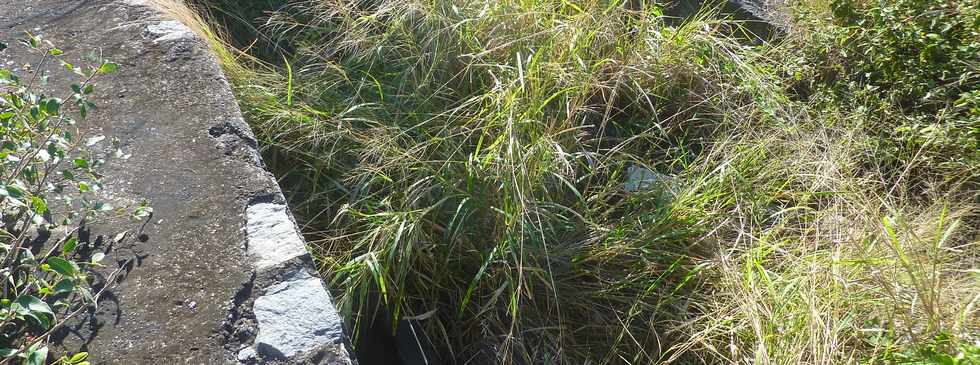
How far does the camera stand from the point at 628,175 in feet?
8.17

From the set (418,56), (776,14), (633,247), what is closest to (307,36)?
(418,56)

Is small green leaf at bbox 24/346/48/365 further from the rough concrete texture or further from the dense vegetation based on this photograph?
the dense vegetation

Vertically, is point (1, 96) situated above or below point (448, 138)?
above

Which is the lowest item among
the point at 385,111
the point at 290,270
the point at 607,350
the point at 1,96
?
the point at 607,350

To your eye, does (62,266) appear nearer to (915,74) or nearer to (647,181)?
(647,181)

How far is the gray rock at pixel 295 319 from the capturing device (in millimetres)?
1484

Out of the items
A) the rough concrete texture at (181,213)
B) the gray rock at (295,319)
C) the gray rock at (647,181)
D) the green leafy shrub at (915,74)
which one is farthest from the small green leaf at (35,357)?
the green leafy shrub at (915,74)

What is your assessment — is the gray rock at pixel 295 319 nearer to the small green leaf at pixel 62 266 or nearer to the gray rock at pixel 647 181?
the small green leaf at pixel 62 266

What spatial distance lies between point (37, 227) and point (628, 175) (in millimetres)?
1625

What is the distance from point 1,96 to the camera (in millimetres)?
1679

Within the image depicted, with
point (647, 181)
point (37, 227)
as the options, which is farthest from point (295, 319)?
point (647, 181)

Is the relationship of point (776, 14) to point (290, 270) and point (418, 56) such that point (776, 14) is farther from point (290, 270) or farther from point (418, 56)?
point (290, 270)

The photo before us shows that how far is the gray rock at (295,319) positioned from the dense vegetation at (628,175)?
38 centimetres

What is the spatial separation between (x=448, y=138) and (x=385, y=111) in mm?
277
